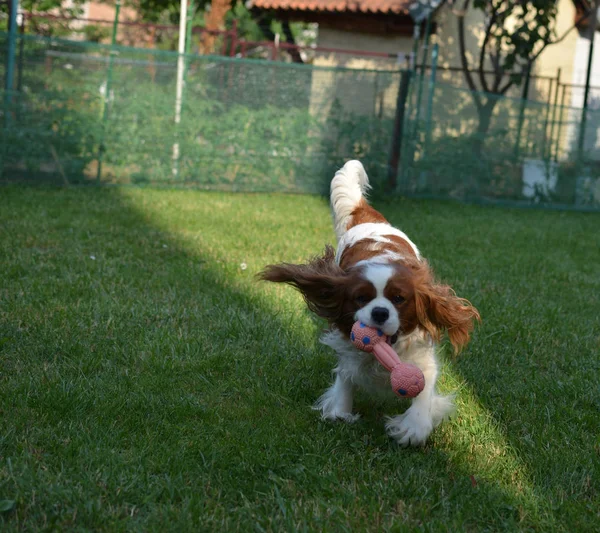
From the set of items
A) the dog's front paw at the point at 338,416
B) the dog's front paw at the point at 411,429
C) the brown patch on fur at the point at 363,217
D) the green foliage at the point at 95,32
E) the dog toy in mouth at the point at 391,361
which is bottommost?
the dog's front paw at the point at 338,416

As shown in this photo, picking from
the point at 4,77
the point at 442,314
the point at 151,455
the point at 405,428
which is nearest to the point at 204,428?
the point at 151,455

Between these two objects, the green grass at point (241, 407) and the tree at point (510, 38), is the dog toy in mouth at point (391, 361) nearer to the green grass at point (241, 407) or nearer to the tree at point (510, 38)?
the green grass at point (241, 407)

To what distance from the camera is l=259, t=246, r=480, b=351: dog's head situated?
10.1 ft

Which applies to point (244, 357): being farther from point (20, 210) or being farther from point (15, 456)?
point (20, 210)

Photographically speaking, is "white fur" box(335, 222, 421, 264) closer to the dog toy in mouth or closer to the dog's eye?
the dog's eye

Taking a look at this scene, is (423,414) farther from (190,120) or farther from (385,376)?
(190,120)

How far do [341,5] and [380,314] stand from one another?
1270 centimetres

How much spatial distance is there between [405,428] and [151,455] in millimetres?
896

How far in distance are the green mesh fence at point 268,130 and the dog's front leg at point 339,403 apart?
6.88 m

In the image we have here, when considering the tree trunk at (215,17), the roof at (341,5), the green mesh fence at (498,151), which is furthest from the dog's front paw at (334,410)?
the tree trunk at (215,17)

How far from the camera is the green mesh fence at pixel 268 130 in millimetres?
9453

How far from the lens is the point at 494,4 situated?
529 inches

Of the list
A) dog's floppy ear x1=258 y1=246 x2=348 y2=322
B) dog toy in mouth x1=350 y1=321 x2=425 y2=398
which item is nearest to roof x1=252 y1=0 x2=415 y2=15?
dog's floppy ear x1=258 y1=246 x2=348 y2=322

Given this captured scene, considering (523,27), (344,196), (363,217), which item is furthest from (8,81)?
(523,27)
